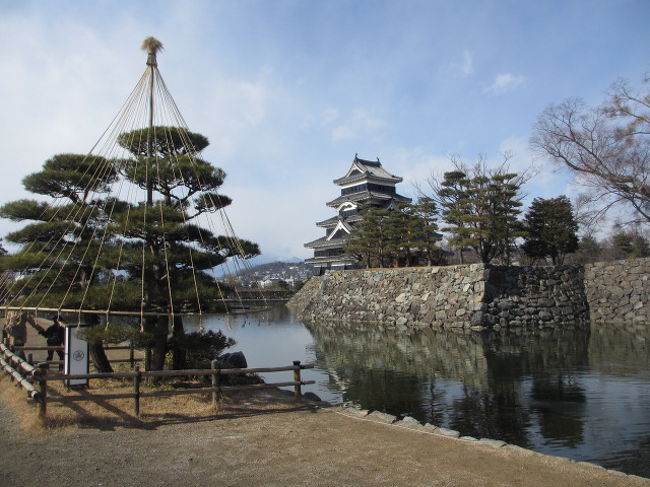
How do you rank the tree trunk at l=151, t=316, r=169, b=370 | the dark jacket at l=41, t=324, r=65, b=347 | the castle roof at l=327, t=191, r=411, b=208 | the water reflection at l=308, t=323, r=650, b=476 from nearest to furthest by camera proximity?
the water reflection at l=308, t=323, r=650, b=476 → the tree trunk at l=151, t=316, r=169, b=370 → the dark jacket at l=41, t=324, r=65, b=347 → the castle roof at l=327, t=191, r=411, b=208

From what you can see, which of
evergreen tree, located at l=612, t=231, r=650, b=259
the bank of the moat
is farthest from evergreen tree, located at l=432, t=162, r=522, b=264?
evergreen tree, located at l=612, t=231, r=650, b=259

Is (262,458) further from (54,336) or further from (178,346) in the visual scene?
(54,336)

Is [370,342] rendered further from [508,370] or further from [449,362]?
[508,370]

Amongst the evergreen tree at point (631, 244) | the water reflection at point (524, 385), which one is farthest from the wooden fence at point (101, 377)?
the evergreen tree at point (631, 244)

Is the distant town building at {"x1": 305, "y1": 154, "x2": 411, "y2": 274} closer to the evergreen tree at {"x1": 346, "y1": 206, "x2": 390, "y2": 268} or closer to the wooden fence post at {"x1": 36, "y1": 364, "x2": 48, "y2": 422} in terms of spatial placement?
the evergreen tree at {"x1": 346, "y1": 206, "x2": 390, "y2": 268}

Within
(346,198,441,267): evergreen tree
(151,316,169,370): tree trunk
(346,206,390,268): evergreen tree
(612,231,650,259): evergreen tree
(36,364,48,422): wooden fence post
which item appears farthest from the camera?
(612,231,650,259): evergreen tree

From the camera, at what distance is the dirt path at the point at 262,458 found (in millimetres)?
4723

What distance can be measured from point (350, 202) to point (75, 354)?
3309 cm

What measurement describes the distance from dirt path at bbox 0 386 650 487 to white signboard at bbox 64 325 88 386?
3.83 feet

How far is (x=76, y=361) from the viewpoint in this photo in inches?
310

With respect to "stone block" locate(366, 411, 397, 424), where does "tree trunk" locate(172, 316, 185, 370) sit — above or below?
above

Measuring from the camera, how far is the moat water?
707 cm

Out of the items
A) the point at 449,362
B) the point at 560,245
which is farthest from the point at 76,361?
the point at 560,245

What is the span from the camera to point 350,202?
3988cm
